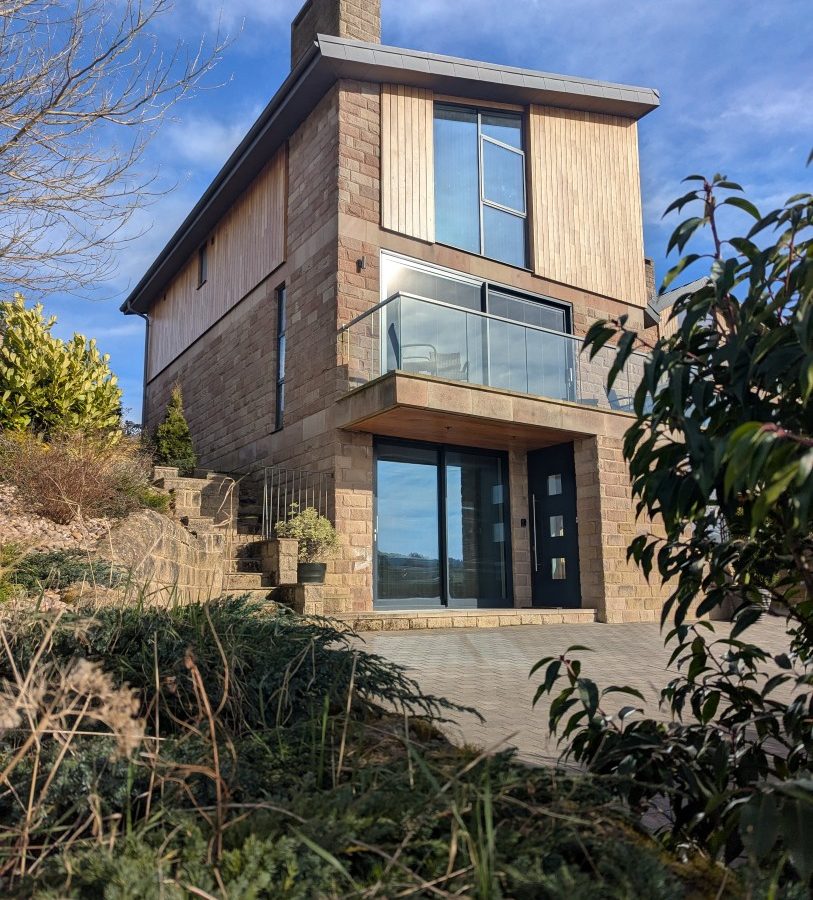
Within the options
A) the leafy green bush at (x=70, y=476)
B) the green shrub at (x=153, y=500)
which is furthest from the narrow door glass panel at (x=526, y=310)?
the leafy green bush at (x=70, y=476)

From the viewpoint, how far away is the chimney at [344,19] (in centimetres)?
1243

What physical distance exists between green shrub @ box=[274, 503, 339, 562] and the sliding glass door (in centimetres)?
105

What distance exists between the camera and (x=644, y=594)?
40.1 ft

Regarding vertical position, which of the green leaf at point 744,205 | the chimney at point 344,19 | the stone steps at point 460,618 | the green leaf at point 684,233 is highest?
the chimney at point 344,19

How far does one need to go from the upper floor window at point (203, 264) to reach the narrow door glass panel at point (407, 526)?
741cm

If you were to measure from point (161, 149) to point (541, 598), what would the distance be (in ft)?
29.5

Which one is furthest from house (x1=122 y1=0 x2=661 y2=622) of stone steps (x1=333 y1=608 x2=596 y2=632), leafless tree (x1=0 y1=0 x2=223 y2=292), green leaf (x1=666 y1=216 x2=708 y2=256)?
green leaf (x1=666 y1=216 x2=708 y2=256)

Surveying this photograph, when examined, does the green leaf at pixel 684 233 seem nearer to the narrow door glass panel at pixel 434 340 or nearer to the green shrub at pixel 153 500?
the narrow door glass panel at pixel 434 340

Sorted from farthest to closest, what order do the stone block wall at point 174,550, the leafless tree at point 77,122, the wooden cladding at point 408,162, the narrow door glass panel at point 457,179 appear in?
the narrow door glass panel at point 457,179 < the wooden cladding at point 408,162 < the stone block wall at point 174,550 < the leafless tree at point 77,122

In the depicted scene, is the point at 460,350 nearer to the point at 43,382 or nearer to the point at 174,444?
the point at 174,444

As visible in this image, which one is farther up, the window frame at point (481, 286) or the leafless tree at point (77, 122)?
the window frame at point (481, 286)

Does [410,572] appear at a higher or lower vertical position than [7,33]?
lower

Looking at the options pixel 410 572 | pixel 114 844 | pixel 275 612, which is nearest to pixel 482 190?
pixel 410 572

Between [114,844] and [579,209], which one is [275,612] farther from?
[579,209]
